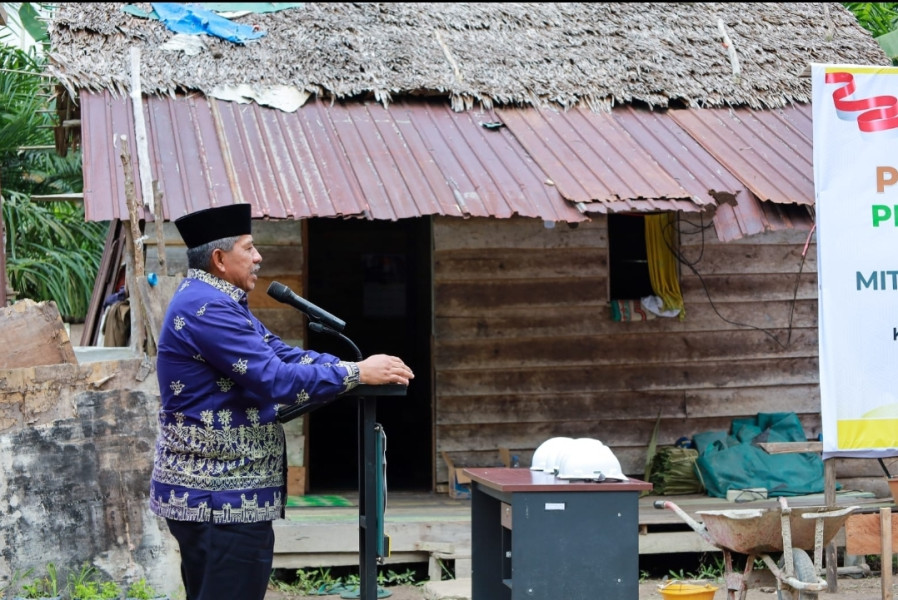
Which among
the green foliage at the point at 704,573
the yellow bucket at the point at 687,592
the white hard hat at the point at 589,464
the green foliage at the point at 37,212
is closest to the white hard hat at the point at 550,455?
the white hard hat at the point at 589,464

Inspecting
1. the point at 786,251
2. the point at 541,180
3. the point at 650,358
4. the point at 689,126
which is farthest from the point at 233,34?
the point at 786,251

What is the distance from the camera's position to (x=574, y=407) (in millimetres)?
9156

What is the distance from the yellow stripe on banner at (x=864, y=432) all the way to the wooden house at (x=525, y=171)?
1498 mm

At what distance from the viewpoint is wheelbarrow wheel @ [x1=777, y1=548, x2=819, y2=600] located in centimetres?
500

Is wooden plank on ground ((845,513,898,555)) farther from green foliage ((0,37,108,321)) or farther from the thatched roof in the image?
green foliage ((0,37,108,321))

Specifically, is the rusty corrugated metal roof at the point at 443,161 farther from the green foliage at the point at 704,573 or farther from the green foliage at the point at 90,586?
the green foliage at the point at 704,573

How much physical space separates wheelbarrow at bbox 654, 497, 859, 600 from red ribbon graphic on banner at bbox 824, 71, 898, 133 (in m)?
2.49

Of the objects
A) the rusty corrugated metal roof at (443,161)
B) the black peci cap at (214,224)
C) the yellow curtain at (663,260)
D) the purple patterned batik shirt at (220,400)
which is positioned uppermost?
the rusty corrugated metal roof at (443,161)

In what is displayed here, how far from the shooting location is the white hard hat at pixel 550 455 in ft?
16.8

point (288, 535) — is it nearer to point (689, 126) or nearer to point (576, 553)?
point (576, 553)

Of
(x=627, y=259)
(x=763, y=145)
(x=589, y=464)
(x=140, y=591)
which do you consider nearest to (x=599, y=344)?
(x=627, y=259)

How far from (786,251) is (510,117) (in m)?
2.89

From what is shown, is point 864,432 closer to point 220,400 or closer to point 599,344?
point 599,344

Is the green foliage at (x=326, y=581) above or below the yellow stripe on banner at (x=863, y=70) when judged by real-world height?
below
